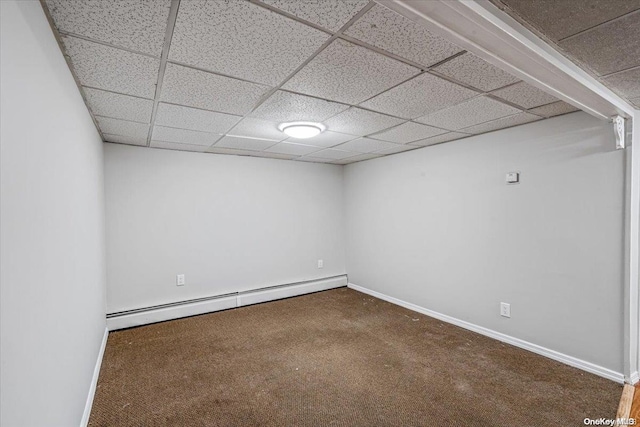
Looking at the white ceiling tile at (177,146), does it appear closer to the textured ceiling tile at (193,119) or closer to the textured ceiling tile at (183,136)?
the textured ceiling tile at (183,136)

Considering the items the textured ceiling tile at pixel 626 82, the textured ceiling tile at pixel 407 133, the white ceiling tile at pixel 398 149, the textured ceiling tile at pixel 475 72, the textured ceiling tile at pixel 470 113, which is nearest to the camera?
the textured ceiling tile at pixel 475 72

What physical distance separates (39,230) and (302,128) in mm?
2012

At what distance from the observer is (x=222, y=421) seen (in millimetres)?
1970

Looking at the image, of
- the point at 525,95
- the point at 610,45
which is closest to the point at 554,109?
the point at 525,95

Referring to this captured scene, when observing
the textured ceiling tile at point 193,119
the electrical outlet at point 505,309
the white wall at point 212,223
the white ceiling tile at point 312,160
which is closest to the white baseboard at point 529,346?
the electrical outlet at point 505,309

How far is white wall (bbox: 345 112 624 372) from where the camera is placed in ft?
7.94

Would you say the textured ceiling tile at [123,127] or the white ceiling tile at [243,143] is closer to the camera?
the textured ceiling tile at [123,127]

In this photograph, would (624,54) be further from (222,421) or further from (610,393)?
(222,421)

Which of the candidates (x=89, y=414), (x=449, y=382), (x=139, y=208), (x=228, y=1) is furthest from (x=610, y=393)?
(x=139, y=208)

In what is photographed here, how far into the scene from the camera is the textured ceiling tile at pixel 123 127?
2633 millimetres

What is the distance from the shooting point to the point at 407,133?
3.13 metres

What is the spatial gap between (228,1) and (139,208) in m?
3.16

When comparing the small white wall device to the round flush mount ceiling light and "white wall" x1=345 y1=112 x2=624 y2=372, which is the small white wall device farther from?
the round flush mount ceiling light

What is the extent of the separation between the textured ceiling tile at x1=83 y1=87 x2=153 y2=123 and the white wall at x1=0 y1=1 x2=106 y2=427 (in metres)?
0.21
